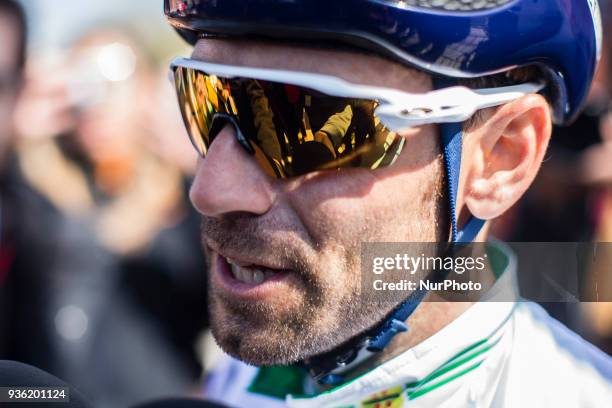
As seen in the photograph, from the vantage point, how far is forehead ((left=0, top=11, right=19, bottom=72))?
424 centimetres

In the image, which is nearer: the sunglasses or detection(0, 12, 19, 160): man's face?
the sunglasses

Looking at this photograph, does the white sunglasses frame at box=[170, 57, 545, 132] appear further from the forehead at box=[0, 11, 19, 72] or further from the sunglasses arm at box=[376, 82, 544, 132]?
the forehead at box=[0, 11, 19, 72]

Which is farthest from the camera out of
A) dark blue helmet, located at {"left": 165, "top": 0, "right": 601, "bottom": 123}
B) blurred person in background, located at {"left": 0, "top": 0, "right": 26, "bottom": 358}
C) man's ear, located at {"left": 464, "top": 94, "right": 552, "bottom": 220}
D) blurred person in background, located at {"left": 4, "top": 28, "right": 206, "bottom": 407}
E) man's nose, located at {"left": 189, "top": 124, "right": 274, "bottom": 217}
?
blurred person in background, located at {"left": 0, "top": 0, "right": 26, "bottom": 358}

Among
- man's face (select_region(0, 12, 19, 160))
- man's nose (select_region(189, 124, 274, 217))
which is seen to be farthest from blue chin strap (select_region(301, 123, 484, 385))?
man's face (select_region(0, 12, 19, 160))

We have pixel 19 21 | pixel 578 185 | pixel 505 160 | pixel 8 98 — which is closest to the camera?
pixel 505 160

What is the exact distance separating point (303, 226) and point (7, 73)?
9.44 feet

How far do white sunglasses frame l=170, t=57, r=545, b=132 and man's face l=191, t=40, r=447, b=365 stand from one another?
1.6 inches

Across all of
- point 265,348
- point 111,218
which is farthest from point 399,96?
point 111,218

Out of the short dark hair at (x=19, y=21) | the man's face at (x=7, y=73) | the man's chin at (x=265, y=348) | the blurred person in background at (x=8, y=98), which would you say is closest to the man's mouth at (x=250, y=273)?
the man's chin at (x=265, y=348)

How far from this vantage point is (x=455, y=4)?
5.94 ft

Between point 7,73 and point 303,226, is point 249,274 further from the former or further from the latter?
point 7,73

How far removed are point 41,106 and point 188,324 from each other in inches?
62.3

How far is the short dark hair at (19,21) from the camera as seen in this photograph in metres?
4.35

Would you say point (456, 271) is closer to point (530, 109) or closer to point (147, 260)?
point (530, 109)
